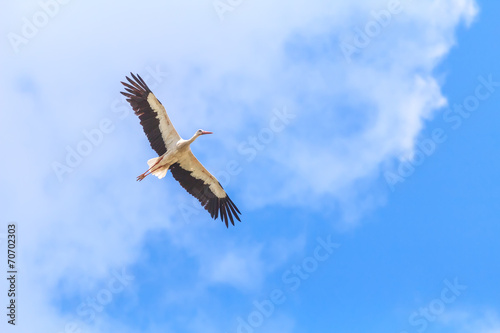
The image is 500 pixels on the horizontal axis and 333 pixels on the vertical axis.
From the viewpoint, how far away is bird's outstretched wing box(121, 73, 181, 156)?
54.9 feet

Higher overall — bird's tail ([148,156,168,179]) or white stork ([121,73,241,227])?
white stork ([121,73,241,227])

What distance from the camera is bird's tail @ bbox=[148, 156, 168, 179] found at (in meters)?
17.0

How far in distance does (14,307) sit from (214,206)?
21.6 feet

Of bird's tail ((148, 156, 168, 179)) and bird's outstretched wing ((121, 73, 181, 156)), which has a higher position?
bird's outstretched wing ((121, 73, 181, 156))

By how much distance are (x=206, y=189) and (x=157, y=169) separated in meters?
1.78

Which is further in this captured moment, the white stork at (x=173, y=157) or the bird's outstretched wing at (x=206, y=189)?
the bird's outstretched wing at (x=206, y=189)

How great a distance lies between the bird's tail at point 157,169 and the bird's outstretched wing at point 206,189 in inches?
15.0

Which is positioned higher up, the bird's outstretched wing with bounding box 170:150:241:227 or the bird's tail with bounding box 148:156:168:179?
the bird's outstretched wing with bounding box 170:150:241:227

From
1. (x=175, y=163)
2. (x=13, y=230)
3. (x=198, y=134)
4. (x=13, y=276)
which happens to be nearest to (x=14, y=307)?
(x=13, y=276)

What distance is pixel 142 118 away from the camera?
55.0ft

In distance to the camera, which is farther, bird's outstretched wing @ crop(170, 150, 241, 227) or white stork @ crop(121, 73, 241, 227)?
bird's outstretched wing @ crop(170, 150, 241, 227)

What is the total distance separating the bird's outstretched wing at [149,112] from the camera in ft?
54.9

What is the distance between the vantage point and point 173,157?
56.5 ft

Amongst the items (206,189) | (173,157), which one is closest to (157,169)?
(173,157)
